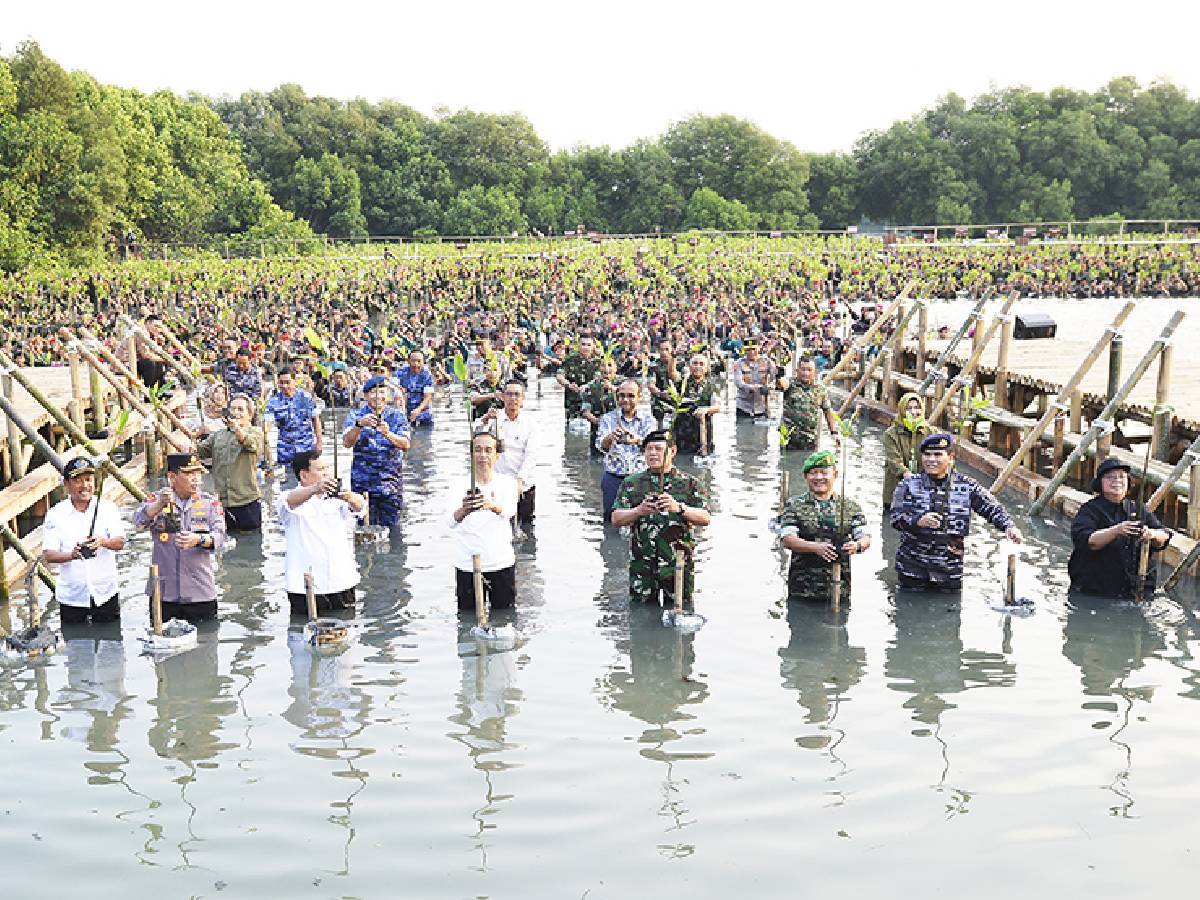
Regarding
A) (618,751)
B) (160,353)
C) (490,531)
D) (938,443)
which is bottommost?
(618,751)

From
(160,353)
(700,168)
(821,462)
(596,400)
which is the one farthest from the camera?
(700,168)

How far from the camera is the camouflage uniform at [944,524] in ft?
35.6

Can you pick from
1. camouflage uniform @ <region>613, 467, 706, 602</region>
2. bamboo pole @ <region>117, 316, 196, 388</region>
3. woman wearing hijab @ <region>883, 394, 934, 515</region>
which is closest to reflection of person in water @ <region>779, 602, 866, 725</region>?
camouflage uniform @ <region>613, 467, 706, 602</region>

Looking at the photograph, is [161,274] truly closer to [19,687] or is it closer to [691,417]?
[691,417]

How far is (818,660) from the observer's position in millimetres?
9977

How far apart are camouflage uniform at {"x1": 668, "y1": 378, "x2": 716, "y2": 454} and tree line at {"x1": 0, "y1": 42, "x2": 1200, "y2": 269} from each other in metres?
57.9

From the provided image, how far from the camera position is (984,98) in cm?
10156

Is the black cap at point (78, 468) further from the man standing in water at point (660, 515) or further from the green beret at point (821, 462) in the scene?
the green beret at point (821, 462)

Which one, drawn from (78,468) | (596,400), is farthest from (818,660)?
(596,400)

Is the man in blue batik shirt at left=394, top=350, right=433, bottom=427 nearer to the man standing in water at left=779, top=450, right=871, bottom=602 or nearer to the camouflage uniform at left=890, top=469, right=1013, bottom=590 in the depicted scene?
the camouflage uniform at left=890, top=469, right=1013, bottom=590

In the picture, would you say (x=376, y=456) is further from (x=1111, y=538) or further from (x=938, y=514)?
(x=1111, y=538)

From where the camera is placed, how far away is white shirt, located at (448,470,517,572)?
10.5m

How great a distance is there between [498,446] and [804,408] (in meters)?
7.16

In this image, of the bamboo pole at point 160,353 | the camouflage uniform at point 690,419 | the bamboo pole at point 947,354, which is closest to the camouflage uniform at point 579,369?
the camouflage uniform at point 690,419
